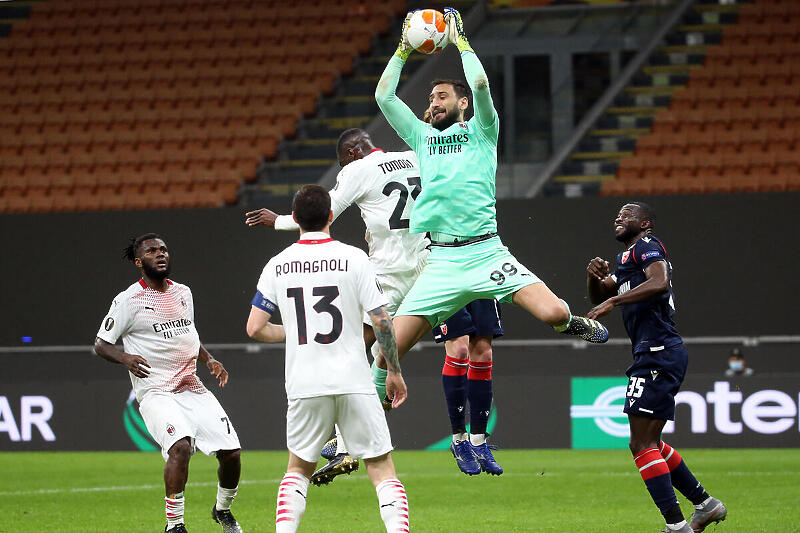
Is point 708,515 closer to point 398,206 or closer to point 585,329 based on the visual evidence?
point 585,329

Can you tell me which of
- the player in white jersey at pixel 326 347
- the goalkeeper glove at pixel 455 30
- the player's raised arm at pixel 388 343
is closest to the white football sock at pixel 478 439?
the player in white jersey at pixel 326 347

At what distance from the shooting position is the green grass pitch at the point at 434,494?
34.1ft

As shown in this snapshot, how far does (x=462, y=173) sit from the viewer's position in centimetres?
826

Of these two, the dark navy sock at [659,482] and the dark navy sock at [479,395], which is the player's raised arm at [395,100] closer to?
the dark navy sock at [479,395]

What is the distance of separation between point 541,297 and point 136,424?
9.85 metres

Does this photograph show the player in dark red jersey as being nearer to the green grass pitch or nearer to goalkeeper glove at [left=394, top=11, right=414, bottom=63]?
the green grass pitch

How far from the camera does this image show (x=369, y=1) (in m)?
23.6

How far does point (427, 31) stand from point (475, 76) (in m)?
0.53

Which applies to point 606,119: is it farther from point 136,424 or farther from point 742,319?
point 136,424

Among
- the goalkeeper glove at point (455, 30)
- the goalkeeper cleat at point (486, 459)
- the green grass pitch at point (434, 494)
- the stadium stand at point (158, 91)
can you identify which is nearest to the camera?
the goalkeeper glove at point (455, 30)

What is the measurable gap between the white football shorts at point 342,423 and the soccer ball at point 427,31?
2.55m

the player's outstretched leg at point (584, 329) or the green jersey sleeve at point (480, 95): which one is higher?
the green jersey sleeve at point (480, 95)

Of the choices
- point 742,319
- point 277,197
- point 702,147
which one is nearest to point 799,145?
point 702,147

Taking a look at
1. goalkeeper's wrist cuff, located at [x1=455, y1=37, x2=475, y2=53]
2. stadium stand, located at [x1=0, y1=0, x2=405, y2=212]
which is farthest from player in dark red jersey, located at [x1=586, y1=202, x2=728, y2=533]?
stadium stand, located at [x1=0, y1=0, x2=405, y2=212]
